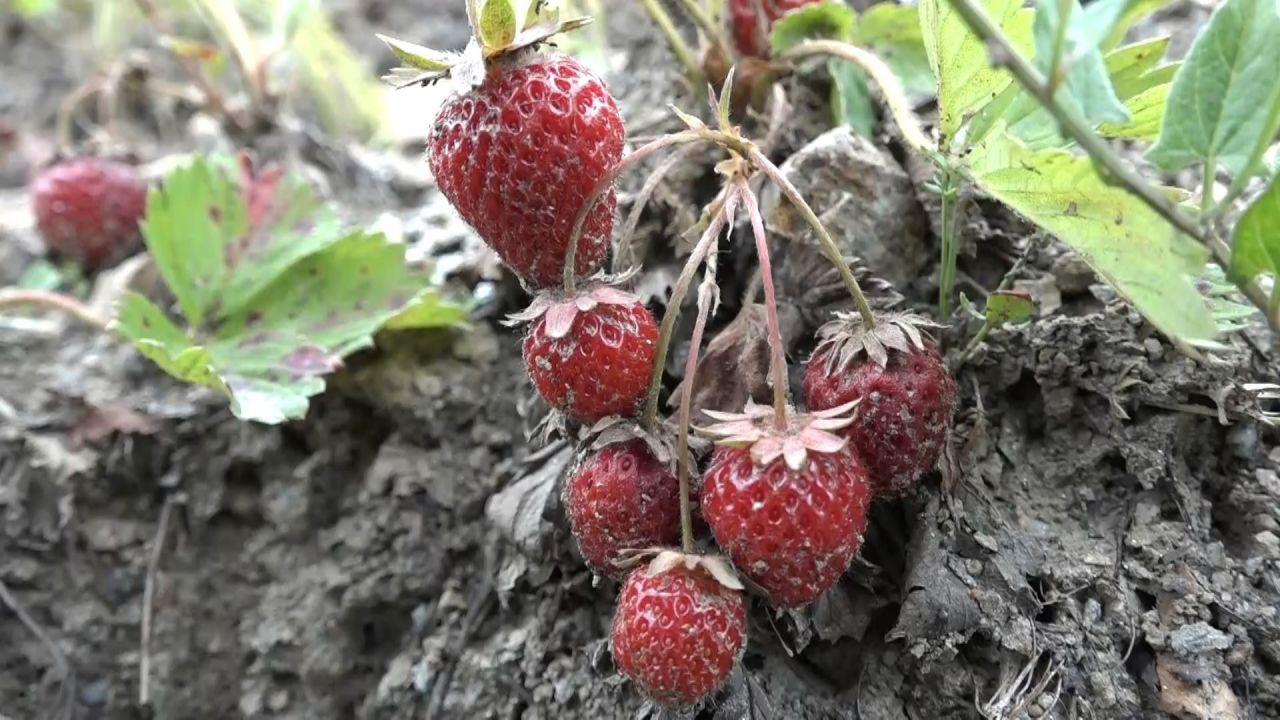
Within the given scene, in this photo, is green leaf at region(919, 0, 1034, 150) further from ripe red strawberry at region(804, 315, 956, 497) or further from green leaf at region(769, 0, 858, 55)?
A: green leaf at region(769, 0, 858, 55)

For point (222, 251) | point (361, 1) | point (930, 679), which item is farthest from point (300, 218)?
point (361, 1)

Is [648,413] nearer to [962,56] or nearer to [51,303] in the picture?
[962,56]

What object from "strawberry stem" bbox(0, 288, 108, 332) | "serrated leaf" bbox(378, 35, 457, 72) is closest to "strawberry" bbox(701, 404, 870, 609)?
"serrated leaf" bbox(378, 35, 457, 72)

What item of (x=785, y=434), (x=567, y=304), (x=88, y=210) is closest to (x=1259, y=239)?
(x=785, y=434)

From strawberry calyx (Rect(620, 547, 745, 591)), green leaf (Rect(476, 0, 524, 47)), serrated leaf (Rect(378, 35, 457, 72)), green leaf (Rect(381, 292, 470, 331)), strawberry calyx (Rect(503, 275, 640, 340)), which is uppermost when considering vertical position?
green leaf (Rect(476, 0, 524, 47))

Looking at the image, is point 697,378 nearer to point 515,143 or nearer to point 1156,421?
point 515,143
